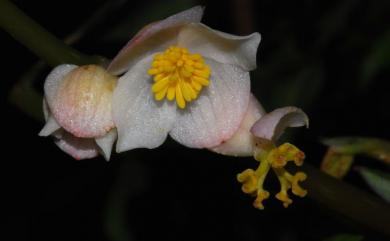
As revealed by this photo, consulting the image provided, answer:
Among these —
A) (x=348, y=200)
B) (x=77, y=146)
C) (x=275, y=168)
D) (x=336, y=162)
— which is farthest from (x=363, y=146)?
(x=77, y=146)

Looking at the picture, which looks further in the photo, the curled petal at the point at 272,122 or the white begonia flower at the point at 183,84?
the white begonia flower at the point at 183,84

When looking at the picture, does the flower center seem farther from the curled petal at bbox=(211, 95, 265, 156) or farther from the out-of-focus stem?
the out-of-focus stem

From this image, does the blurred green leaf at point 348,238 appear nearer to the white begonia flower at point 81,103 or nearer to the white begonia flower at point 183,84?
the white begonia flower at point 183,84

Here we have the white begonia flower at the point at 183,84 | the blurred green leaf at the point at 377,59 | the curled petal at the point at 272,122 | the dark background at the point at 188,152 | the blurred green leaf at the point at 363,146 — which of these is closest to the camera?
the curled petal at the point at 272,122

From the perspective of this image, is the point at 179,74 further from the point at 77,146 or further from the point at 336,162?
the point at 336,162

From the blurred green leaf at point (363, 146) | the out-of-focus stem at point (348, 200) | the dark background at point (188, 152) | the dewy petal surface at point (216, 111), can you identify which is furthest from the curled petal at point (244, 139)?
the dark background at point (188, 152)

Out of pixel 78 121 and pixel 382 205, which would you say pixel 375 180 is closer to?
pixel 382 205

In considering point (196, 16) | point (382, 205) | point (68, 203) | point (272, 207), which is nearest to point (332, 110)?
point (272, 207)

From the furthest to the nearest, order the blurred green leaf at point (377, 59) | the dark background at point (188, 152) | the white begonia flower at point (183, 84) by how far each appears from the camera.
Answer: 1. the dark background at point (188, 152)
2. the blurred green leaf at point (377, 59)
3. the white begonia flower at point (183, 84)
